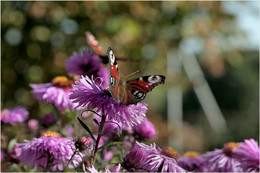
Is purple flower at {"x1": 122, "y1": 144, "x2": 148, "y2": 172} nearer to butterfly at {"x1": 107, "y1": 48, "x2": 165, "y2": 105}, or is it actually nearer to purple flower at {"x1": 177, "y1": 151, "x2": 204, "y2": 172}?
butterfly at {"x1": 107, "y1": 48, "x2": 165, "y2": 105}

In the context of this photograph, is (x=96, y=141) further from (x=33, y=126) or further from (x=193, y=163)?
(x=33, y=126)

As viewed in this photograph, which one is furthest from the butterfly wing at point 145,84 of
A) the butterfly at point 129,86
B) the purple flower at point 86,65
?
the purple flower at point 86,65

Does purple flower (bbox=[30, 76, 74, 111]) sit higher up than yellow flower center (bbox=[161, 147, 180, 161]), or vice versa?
purple flower (bbox=[30, 76, 74, 111])

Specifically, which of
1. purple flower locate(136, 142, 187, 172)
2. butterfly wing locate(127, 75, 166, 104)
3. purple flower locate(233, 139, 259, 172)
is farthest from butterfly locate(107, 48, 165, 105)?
purple flower locate(233, 139, 259, 172)

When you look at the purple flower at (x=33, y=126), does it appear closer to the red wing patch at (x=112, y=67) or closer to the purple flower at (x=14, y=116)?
the purple flower at (x=14, y=116)

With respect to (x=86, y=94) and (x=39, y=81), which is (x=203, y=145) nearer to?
(x=39, y=81)

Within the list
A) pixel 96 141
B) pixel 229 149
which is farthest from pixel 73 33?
pixel 96 141
